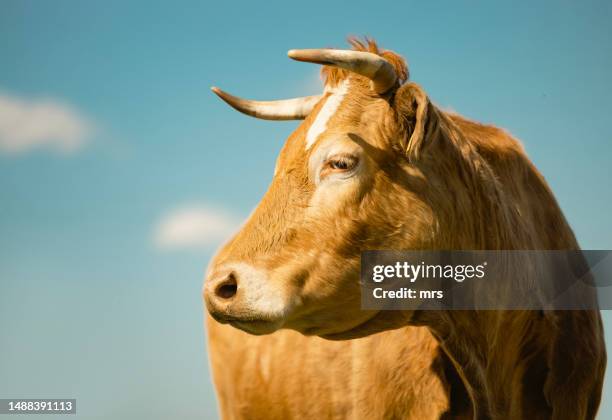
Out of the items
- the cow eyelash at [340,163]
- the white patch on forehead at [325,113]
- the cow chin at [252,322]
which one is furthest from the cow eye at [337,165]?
the cow chin at [252,322]

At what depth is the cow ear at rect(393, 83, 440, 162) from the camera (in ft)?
12.9

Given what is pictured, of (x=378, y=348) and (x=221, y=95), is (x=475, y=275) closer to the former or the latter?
(x=378, y=348)

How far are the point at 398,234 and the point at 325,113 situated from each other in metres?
0.70

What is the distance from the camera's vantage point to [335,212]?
386cm

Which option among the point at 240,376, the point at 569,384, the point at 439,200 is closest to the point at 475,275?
the point at 439,200

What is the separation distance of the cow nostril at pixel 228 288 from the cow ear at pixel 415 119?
3.44 feet

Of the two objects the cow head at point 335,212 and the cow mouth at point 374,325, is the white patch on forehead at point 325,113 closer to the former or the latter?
the cow head at point 335,212

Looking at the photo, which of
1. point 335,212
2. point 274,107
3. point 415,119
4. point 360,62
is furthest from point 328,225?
point 274,107

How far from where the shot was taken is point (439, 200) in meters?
→ 4.07

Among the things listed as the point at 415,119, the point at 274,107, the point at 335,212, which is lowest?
the point at 335,212

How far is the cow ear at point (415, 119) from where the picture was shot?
3.94 metres

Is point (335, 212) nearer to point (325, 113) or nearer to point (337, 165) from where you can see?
point (337, 165)

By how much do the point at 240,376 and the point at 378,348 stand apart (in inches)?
76.3

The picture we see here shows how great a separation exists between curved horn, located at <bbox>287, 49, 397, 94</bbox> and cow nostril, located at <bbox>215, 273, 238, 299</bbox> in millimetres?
1071
